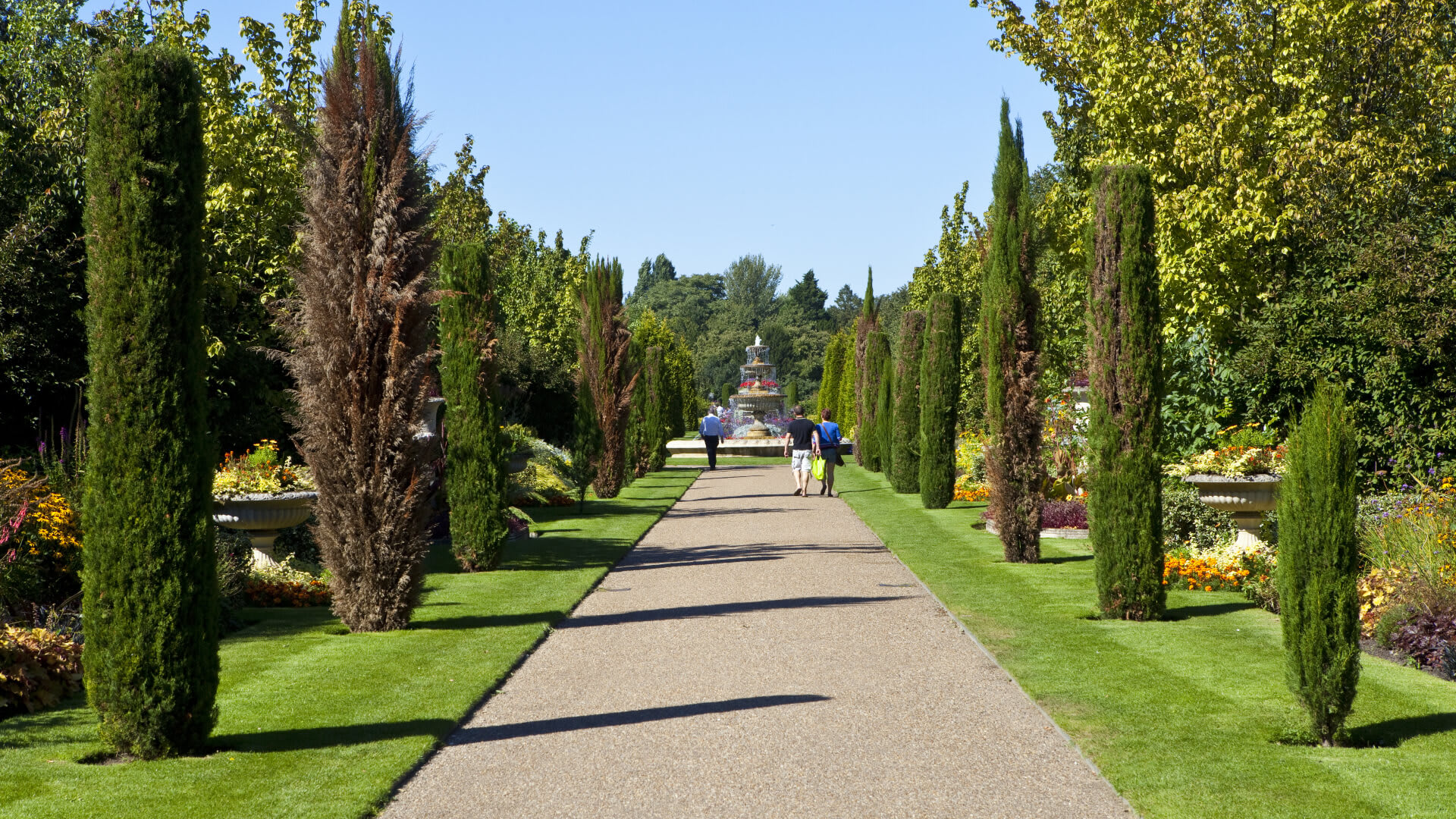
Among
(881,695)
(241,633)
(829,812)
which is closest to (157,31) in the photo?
(241,633)

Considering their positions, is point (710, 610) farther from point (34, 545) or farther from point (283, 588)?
point (34, 545)

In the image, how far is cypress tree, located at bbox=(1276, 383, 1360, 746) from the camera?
554 centimetres

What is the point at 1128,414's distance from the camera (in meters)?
9.48

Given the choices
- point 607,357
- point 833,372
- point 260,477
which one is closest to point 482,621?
point 260,477

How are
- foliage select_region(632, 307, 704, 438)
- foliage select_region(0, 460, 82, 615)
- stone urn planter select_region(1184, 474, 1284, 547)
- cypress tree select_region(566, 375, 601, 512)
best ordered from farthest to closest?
foliage select_region(632, 307, 704, 438), cypress tree select_region(566, 375, 601, 512), stone urn planter select_region(1184, 474, 1284, 547), foliage select_region(0, 460, 82, 615)

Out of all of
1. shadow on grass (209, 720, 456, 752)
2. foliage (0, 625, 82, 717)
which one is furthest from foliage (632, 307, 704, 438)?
shadow on grass (209, 720, 456, 752)

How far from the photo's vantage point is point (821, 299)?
11281 cm

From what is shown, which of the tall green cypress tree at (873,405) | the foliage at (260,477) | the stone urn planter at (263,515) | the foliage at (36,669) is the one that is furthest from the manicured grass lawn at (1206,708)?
the tall green cypress tree at (873,405)

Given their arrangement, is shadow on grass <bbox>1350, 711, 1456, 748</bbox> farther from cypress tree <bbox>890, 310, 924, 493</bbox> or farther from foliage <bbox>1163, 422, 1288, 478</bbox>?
cypress tree <bbox>890, 310, 924, 493</bbox>

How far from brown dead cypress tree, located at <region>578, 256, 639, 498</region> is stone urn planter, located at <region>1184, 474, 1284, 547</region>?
13.8m

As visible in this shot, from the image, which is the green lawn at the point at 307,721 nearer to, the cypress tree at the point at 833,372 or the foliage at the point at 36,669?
the foliage at the point at 36,669

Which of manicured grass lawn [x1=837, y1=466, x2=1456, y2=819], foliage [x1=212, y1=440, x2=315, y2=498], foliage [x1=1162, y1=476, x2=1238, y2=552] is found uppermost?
foliage [x1=212, y1=440, x2=315, y2=498]

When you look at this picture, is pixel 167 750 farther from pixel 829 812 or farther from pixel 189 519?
pixel 829 812

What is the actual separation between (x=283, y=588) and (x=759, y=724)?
6727mm
